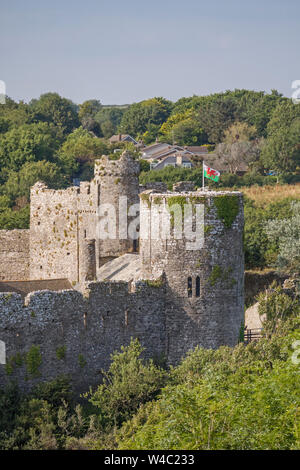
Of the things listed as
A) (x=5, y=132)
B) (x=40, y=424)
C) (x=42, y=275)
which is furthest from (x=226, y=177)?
(x=40, y=424)

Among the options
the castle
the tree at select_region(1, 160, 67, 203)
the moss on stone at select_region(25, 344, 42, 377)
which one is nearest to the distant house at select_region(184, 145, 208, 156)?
the tree at select_region(1, 160, 67, 203)

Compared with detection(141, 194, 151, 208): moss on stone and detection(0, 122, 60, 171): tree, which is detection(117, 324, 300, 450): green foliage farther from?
detection(0, 122, 60, 171): tree

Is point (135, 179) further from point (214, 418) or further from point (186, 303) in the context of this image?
point (214, 418)

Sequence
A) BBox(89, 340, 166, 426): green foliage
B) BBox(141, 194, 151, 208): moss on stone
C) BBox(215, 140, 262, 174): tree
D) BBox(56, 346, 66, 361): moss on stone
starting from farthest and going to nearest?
BBox(215, 140, 262, 174): tree
BBox(141, 194, 151, 208): moss on stone
BBox(56, 346, 66, 361): moss on stone
BBox(89, 340, 166, 426): green foliage

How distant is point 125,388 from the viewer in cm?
2861

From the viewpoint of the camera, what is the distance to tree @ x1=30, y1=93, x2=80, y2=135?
119600 mm

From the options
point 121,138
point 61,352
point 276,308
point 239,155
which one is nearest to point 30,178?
point 239,155

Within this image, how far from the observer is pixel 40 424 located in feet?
87.4

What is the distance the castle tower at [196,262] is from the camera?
1215 inches

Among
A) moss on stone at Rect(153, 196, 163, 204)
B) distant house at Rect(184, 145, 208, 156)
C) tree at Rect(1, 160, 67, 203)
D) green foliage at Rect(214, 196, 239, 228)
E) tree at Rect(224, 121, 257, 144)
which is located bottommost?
green foliage at Rect(214, 196, 239, 228)

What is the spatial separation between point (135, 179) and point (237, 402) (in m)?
16.4

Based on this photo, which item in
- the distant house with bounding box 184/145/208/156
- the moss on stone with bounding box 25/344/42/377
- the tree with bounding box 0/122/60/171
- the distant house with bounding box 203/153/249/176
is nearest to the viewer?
the moss on stone with bounding box 25/344/42/377

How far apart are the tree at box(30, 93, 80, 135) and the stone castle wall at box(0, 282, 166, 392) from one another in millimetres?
88223

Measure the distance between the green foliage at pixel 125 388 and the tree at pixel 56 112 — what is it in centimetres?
8976
